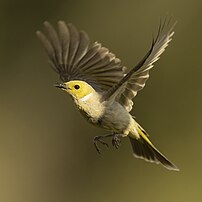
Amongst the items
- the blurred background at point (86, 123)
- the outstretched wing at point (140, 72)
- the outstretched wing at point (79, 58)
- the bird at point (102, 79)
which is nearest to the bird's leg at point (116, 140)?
the bird at point (102, 79)

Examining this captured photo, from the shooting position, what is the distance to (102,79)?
585 cm

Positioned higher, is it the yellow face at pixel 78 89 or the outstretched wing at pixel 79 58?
the outstretched wing at pixel 79 58

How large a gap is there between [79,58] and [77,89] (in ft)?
2.56

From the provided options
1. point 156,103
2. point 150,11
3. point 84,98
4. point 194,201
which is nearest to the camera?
point 84,98

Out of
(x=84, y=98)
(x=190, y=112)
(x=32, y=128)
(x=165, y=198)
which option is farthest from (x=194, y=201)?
(x=84, y=98)

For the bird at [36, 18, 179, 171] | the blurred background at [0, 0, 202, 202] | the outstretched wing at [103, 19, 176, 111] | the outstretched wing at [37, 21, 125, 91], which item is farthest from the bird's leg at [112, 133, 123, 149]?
the blurred background at [0, 0, 202, 202]

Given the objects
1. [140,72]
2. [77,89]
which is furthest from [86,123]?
[140,72]

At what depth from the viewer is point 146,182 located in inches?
370

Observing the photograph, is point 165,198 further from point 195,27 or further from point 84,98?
point 84,98

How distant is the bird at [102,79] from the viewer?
5207 mm

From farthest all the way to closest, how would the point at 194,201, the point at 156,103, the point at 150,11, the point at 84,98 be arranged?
1. the point at 150,11
2. the point at 156,103
3. the point at 194,201
4. the point at 84,98

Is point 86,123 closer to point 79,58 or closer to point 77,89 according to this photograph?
point 79,58

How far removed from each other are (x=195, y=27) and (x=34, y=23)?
210 cm

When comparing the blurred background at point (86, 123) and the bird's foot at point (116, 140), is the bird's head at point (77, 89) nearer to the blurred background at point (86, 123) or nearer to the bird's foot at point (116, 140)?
the bird's foot at point (116, 140)
